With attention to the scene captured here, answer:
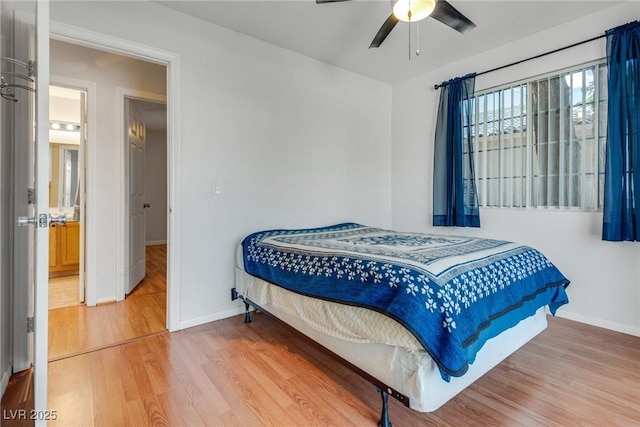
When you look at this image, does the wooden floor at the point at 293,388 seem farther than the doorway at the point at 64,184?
No

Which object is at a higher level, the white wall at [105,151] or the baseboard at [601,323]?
the white wall at [105,151]

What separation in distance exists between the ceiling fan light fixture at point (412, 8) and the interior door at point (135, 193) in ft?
9.08

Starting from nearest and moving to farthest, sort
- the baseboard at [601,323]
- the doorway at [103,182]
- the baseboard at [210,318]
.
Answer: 1. the baseboard at [601,323]
2. the baseboard at [210,318]
3. the doorway at [103,182]

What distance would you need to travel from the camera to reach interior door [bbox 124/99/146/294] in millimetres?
3318

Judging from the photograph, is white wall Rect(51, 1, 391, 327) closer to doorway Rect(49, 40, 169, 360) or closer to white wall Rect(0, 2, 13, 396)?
doorway Rect(49, 40, 169, 360)

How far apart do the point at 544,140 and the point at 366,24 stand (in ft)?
6.37

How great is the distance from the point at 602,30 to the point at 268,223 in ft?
10.7

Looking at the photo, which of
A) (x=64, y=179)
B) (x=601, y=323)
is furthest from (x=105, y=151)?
(x=601, y=323)

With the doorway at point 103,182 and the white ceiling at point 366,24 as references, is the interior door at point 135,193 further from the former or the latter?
the white ceiling at point 366,24

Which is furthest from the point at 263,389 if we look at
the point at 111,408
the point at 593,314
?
the point at 593,314

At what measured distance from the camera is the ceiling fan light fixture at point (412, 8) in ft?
6.10

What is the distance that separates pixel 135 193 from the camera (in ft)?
11.8

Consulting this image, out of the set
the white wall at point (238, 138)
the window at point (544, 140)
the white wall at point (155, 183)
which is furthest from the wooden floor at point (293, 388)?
the white wall at point (155, 183)

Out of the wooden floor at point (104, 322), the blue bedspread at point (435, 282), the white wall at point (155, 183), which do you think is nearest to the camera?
the blue bedspread at point (435, 282)
